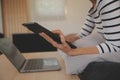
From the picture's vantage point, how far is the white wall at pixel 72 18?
4.24m

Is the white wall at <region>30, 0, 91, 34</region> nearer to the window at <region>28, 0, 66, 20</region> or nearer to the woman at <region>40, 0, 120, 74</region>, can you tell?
the window at <region>28, 0, 66, 20</region>

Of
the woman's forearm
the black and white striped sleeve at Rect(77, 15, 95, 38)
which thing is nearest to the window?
the black and white striped sleeve at Rect(77, 15, 95, 38)

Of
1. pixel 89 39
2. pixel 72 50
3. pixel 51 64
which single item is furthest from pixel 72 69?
pixel 89 39

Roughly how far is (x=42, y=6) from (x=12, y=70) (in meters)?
3.39

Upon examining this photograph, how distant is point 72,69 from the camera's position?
83cm

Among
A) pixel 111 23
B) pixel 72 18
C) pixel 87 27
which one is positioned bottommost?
pixel 72 18

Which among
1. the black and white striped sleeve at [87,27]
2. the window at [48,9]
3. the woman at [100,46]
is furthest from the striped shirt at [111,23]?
the window at [48,9]

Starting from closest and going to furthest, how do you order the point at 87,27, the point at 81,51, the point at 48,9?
the point at 81,51 → the point at 87,27 → the point at 48,9

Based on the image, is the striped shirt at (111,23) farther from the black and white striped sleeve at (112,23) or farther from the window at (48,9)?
the window at (48,9)

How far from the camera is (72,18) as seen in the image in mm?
4316

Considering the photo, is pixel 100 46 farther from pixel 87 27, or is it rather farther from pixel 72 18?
pixel 72 18

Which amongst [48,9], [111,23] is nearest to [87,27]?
[111,23]

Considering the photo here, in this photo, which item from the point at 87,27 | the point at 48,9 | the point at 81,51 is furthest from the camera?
the point at 48,9

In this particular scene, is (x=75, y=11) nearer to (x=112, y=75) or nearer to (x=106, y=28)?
(x=106, y=28)
